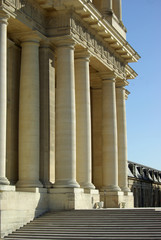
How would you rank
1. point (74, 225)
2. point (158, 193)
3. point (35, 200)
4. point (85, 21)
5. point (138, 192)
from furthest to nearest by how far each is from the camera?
1. point (158, 193)
2. point (138, 192)
3. point (85, 21)
4. point (35, 200)
5. point (74, 225)

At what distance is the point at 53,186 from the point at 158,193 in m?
99.7

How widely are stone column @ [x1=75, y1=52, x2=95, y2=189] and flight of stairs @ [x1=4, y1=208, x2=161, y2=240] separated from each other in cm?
905

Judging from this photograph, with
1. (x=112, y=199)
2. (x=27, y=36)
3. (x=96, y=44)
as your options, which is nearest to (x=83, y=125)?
(x=96, y=44)

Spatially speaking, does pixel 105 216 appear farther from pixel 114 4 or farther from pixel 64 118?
pixel 114 4

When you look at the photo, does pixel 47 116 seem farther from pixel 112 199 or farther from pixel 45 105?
pixel 112 199

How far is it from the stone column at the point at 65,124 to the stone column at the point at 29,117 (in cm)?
278

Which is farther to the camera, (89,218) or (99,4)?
(99,4)

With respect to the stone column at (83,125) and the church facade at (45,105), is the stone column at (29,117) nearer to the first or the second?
the church facade at (45,105)

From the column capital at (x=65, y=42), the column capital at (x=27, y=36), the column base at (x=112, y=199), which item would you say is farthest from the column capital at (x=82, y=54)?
the column base at (x=112, y=199)

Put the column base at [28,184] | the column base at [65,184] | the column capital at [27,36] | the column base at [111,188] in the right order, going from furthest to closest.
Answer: the column base at [111,188], the column capital at [27,36], the column base at [65,184], the column base at [28,184]

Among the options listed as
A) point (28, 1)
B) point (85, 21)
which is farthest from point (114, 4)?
point (28, 1)

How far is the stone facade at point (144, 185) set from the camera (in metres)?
123

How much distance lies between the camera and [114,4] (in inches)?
3152

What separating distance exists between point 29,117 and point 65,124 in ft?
14.2
